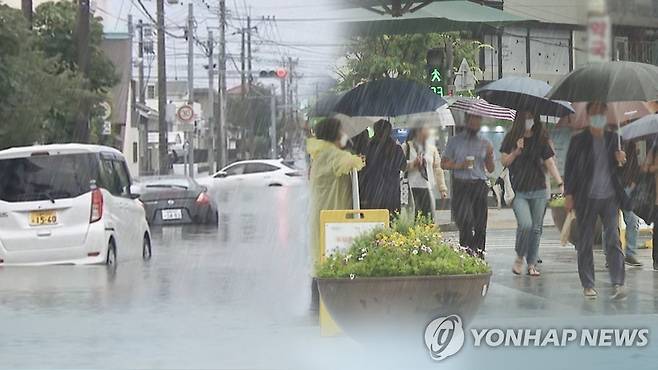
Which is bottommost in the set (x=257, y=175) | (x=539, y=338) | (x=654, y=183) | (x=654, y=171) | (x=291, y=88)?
(x=539, y=338)

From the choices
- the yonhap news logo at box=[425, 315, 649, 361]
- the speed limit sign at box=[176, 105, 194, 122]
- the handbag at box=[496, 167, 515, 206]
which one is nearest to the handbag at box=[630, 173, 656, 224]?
the handbag at box=[496, 167, 515, 206]

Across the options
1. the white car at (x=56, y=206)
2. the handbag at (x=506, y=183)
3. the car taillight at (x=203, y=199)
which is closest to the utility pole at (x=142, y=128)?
the car taillight at (x=203, y=199)

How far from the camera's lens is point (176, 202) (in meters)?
20.0

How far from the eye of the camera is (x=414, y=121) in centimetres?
1063

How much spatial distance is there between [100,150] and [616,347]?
6.21 metres

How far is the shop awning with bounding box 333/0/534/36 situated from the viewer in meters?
8.17

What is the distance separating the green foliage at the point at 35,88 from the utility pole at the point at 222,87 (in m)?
2.00

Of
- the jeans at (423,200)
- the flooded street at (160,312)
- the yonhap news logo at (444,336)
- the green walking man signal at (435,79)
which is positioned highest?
the green walking man signal at (435,79)

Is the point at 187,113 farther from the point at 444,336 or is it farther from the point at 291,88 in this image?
the point at 444,336

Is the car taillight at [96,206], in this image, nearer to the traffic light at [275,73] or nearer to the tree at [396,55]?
the traffic light at [275,73]

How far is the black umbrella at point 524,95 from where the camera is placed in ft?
31.5

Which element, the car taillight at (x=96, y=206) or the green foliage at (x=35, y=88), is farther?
the green foliage at (x=35, y=88)

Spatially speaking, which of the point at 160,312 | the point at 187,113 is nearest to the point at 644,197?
the point at 160,312

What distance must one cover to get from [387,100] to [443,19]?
82cm
